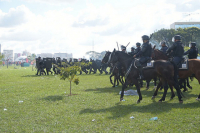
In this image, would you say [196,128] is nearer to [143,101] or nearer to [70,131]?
[70,131]

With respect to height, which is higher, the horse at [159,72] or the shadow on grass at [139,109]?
the horse at [159,72]

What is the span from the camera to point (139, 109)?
8609mm

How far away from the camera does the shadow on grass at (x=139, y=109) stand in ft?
26.5

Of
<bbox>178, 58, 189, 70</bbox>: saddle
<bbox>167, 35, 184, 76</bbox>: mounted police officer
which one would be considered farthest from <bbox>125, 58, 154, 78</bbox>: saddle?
<bbox>178, 58, 189, 70</bbox>: saddle

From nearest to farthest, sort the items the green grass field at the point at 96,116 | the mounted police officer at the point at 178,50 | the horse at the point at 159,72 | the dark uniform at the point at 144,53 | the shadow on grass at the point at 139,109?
the green grass field at the point at 96,116, the shadow on grass at the point at 139,109, the horse at the point at 159,72, the dark uniform at the point at 144,53, the mounted police officer at the point at 178,50

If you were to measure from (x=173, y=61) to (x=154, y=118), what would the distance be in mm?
3840

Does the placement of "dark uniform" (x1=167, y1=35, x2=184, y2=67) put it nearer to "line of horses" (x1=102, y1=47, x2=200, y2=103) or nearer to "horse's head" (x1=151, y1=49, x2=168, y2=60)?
"line of horses" (x1=102, y1=47, x2=200, y2=103)

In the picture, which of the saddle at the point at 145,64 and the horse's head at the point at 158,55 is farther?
the horse's head at the point at 158,55

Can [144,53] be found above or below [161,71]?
above

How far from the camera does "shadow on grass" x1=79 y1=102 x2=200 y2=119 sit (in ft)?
26.5

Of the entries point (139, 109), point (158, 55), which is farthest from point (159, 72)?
point (158, 55)

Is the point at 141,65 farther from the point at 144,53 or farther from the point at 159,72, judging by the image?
the point at 159,72

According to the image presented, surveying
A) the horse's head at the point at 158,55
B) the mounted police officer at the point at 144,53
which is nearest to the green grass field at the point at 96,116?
the mounted police officer at the point at 144,53

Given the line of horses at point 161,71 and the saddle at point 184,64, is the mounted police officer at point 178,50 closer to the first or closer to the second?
the saddle at point 184,64
